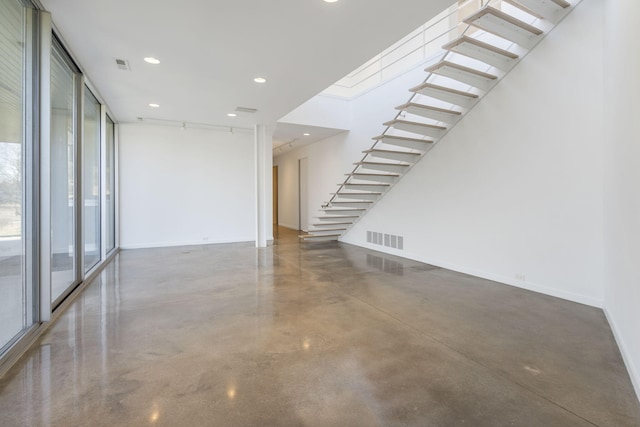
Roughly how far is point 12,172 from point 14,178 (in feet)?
0.17

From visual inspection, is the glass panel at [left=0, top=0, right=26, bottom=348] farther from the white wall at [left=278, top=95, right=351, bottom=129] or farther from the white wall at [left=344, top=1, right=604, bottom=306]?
the white wall at [left=278, top=95, right=351, bottom=129]

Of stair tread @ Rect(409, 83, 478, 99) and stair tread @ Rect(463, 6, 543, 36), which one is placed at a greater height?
stair tread @ Rect(463, 6, 543, 36)

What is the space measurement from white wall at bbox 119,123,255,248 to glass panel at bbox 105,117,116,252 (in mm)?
221

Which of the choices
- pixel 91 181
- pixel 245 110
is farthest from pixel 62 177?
pixel 245 110

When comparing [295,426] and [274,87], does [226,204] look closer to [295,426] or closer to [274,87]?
[274,87]

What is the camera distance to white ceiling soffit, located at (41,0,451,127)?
3.10 metres

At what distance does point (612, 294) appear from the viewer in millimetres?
3076

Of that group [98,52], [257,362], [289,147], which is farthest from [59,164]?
[289,147]

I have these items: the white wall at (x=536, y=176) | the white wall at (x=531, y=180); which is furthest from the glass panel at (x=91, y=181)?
the white wall at (x=536, y=176)

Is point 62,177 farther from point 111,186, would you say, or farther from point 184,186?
point 184,186

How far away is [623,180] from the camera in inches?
102

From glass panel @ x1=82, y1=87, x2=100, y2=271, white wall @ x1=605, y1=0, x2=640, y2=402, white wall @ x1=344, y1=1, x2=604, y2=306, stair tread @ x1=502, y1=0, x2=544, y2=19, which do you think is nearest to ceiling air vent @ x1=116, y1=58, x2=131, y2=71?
glass panel @ x1=82, y1=87, x2=100, y2=271

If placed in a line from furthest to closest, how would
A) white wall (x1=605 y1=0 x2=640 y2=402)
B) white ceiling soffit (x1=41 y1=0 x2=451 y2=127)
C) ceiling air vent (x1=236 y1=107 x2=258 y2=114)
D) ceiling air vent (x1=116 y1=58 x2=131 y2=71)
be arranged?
ceiling air vent (x1=236 y1=107 x2=258 y2=114), ceiling air vent (x1=116 y1=58 x2=131 y2=71), white ceiling soffit (x1=41 y1=0 x2=451 y2=127), white wall (x1=605 y1=0 x2=640 y2=402)

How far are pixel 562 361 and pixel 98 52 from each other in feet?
18.5
